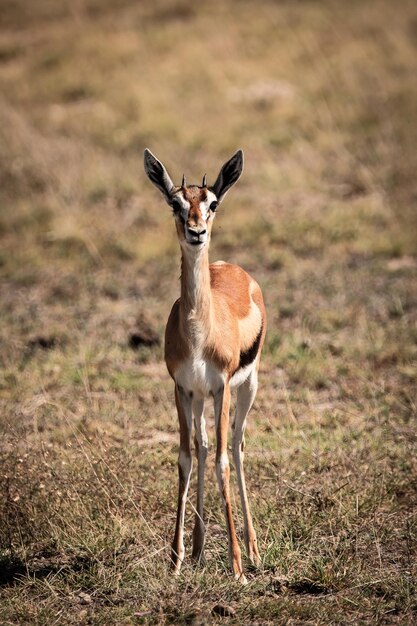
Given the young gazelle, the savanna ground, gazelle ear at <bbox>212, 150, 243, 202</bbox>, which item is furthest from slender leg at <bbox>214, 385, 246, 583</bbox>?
gazelle ear at <bbox>212, 150, 243, 202</bbox>

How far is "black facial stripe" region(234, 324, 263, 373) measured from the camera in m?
4.77

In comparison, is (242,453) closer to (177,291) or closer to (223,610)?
(223,610)

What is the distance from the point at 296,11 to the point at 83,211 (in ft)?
35.3

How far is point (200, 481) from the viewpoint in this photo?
450 centimetres

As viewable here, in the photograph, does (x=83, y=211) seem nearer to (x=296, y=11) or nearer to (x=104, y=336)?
(x=104, y=336)

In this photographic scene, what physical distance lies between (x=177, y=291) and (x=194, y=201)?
499cm

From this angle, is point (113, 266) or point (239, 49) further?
point (239, 49)

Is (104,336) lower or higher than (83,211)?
lower

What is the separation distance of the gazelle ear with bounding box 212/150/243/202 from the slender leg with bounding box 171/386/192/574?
1034mm

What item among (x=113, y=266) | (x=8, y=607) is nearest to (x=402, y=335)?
(x=113, y=266)

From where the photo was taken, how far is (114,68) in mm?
17109

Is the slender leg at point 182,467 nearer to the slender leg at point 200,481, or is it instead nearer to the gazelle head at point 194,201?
the slender leg at point 200,481

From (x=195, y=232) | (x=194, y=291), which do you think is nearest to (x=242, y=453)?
(x=194, y=291)

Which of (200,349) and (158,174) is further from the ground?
(158,174)
